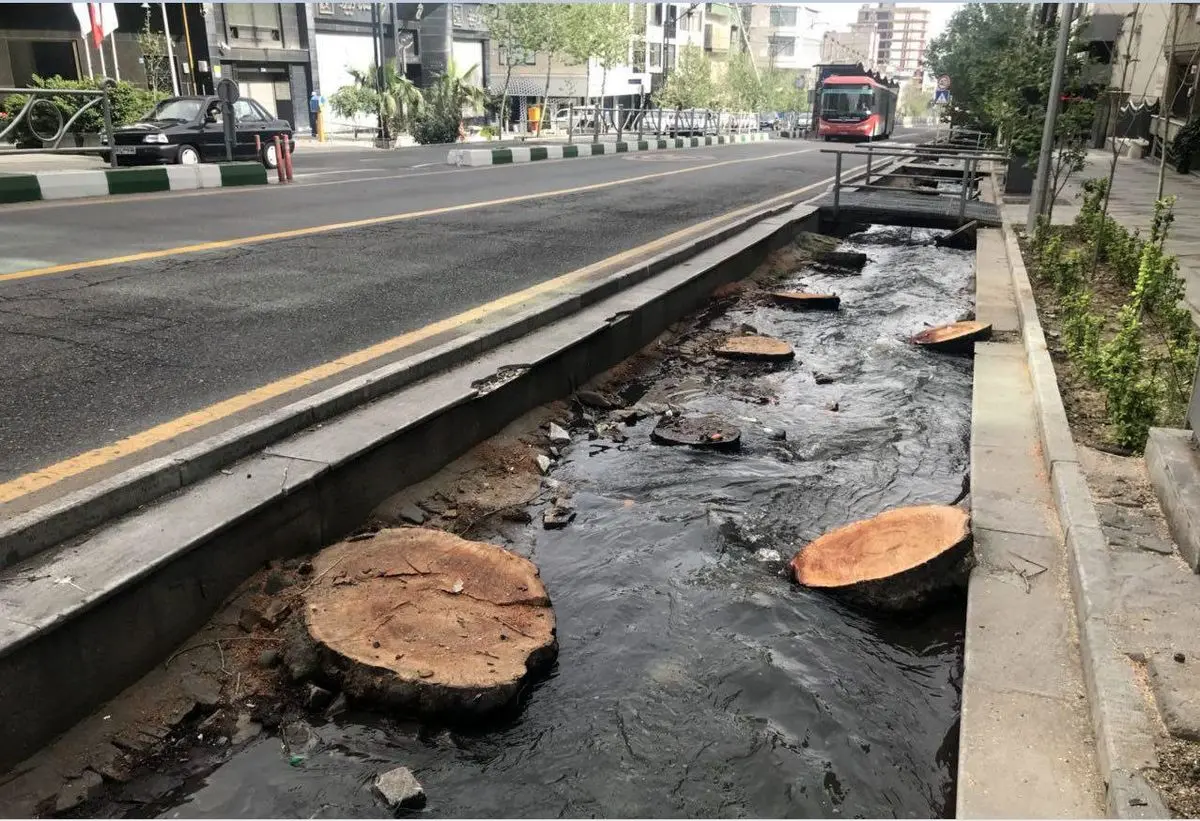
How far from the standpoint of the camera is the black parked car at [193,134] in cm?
1741

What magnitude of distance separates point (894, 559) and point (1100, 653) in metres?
0.91

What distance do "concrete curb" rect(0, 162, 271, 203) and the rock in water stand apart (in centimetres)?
1130

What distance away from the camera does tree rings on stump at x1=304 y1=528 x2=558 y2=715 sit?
109 inches

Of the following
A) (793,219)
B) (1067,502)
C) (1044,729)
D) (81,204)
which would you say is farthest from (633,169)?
(1044,729)

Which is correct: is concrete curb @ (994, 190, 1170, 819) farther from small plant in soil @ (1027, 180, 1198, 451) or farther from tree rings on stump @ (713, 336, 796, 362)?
tree rings on stump @ (713, 336, 796, 362)

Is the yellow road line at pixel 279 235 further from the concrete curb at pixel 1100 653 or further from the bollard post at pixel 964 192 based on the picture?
the concrete curb at pixel 1100 653

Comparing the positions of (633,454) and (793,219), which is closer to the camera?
(633,454)

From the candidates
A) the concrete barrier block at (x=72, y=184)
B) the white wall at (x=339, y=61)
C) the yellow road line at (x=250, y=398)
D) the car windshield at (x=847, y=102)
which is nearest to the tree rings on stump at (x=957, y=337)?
the yellow road line at (x=250, y=398)

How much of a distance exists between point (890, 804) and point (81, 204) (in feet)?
38.7

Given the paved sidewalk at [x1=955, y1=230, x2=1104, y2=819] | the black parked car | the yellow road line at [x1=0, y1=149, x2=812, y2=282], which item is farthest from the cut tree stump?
the black parked car

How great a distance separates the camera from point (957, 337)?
702 cm

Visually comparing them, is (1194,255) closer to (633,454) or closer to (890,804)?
(633,454)

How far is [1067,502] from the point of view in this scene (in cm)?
378

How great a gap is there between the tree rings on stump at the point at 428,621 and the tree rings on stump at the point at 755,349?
12.5ft
